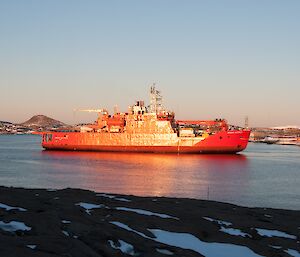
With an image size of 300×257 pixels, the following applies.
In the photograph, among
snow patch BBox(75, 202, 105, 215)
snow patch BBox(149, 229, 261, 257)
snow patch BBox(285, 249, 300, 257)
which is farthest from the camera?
snow patch BBox(75, 202, 105, 215)

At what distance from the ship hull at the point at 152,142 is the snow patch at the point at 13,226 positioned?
47596 mm

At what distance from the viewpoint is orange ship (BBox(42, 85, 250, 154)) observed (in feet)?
178

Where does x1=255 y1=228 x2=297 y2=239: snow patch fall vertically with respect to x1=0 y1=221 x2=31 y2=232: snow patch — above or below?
below

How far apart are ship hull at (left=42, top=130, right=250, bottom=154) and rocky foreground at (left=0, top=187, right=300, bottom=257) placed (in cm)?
4392

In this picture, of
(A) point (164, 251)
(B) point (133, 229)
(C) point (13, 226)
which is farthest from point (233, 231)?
(C) point (13, 226)

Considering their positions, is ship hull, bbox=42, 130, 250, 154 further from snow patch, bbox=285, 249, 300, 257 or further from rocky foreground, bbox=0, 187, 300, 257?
snow patch, bbox=285, 249, 300, 257

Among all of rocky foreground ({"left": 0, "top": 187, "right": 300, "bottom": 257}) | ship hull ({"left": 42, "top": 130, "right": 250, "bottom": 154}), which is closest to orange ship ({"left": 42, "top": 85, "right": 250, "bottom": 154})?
ship hull ({"left": 42, "top": 130, "right": 250, "bottom": 154})

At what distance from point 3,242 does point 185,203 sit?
6309 mm

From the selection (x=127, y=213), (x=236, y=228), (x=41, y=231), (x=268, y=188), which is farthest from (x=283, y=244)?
(x=268, y=188)

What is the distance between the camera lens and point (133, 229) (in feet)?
24.0

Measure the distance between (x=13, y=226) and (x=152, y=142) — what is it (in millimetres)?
49984

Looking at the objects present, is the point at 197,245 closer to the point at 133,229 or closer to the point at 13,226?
the point at 133,229

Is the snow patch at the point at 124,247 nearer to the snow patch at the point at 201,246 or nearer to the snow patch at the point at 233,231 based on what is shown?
the snow patch at the point at 201,246

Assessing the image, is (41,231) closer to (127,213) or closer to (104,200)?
(127,213)
